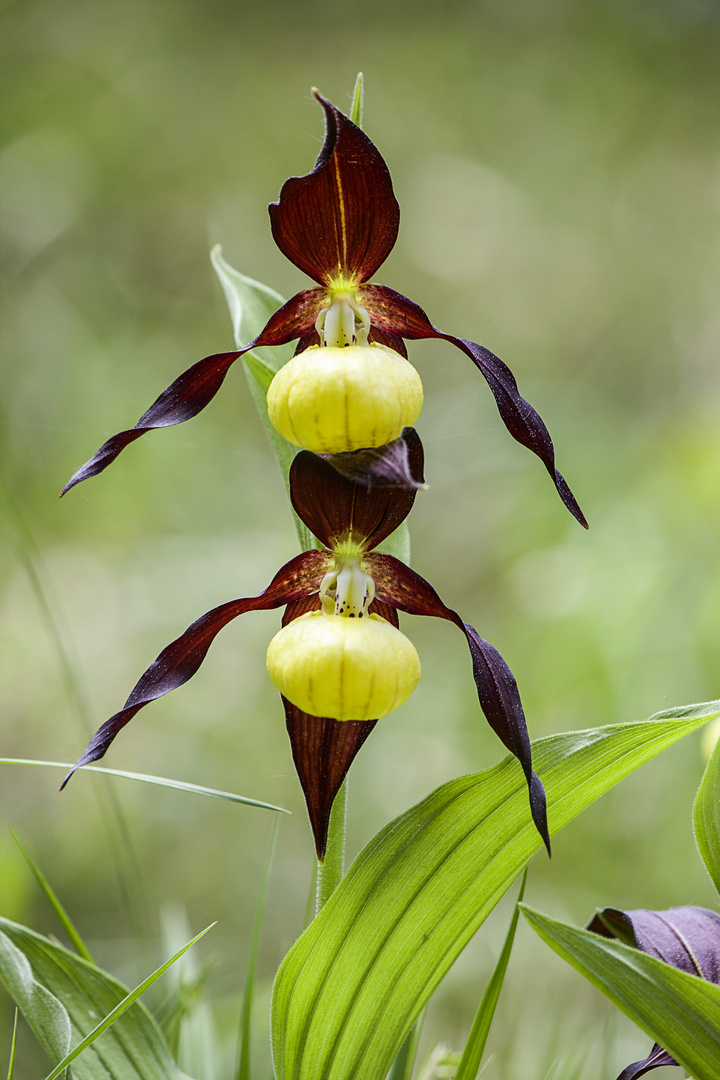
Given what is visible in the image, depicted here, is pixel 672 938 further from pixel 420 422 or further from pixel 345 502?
pixel 420 422

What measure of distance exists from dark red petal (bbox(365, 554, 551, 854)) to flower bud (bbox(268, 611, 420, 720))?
1.9 inches

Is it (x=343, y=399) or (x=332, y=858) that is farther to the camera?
(x=332, y=858)

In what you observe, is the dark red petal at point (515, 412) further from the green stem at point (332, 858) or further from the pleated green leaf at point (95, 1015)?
the pleated green leaf at point (95, 1015)

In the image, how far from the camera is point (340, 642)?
511 mm

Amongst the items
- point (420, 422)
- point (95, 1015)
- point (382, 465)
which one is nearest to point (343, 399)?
point (382, 465)

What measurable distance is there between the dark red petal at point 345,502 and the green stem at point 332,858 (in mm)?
209

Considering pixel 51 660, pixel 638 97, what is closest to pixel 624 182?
pixel 638 97

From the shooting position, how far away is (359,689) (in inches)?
20.0

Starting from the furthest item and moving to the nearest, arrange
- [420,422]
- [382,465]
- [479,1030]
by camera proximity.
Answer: [420,422] → [479,1030] → [382,465]

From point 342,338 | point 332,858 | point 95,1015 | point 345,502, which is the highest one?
point 342,338

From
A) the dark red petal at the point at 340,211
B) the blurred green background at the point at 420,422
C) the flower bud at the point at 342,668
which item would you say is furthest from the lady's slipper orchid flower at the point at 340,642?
the blurred green background at the point at 420,422

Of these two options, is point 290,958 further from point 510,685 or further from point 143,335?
point 143,335

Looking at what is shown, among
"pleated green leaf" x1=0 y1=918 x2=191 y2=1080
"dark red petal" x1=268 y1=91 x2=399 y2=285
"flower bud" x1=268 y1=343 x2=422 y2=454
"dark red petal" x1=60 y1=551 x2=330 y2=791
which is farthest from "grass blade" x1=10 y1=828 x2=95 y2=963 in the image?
"dark red petal" x1=268 y1=91 x2=399 y2=285

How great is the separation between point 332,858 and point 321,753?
88 millimetres
